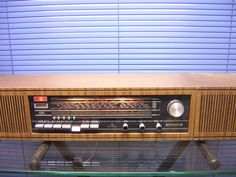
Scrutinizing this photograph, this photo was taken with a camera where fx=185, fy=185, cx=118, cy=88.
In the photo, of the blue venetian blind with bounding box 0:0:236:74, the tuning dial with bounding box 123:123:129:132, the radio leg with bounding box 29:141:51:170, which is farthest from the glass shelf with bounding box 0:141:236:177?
the blue venetian blind with bounding box 0:0:236:74

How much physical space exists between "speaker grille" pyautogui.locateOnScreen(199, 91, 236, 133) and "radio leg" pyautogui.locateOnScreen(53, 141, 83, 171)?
0.45 meters

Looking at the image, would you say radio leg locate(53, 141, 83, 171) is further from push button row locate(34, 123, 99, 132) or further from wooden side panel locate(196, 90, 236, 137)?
wooden side panel locate(196, 90, 236, 137)

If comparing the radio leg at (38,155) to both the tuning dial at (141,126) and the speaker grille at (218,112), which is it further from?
the speaker grille at (218,112)

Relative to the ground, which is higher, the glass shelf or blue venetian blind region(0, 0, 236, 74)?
blue venetian blind region(0, 0, 236, 74)

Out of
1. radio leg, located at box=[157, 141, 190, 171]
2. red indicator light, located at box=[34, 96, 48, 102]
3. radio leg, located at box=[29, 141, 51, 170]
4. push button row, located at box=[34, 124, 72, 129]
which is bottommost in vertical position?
radio leg, located at box=[157, 141, 190, 171]

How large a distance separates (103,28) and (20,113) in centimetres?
64

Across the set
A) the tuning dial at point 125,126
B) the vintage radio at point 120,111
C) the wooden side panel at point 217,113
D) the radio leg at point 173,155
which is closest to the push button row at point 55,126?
the vintage radio at point 120,111

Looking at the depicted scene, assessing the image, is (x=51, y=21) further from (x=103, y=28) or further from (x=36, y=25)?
(x=103, y=28)

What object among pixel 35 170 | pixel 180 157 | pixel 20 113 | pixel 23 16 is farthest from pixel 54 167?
pixel 23 16

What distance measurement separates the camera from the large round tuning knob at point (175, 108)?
0.65m

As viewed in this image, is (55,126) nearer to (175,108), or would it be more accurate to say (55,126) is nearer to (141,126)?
(141,126)

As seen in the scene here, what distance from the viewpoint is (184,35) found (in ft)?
3.47

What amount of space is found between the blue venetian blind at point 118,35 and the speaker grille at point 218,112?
48cm

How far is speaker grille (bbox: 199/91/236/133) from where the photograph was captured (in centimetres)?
64
